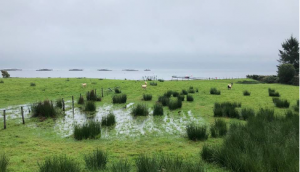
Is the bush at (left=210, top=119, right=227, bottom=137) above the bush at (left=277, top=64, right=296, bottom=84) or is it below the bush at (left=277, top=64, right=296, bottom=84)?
below

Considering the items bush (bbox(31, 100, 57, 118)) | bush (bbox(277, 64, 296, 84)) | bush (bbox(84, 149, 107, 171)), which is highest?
bush (bbox(277, 64, 296, 84))

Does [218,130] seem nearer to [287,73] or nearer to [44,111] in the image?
[44,111]

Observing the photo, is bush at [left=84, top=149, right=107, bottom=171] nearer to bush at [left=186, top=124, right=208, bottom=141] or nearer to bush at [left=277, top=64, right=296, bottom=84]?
bush at [left=186, top=124, right=208, bottom=141]

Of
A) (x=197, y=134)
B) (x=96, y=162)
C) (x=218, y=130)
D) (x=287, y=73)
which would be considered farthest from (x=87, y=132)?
(x=287, y=73)

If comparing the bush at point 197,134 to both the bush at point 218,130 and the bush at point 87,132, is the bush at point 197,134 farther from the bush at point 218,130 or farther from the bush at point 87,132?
the bush at point 87,132

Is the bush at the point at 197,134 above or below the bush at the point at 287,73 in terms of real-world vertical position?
below

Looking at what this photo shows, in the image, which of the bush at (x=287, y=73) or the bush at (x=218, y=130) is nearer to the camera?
the bush at (x=218, y=130)

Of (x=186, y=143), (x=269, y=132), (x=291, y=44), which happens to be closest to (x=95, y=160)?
(x=186, y=143)

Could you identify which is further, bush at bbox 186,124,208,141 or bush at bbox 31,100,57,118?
bush at bbox 31,100,57,118

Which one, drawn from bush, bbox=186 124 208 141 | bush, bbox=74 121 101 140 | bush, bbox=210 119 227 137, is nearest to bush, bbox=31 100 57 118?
bush, bbox=74 121 101 140

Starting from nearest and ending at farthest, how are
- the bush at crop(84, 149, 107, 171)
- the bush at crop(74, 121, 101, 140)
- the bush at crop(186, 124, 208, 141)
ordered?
1. the bush at crop(84, 149, 107, 171)
2. the bush at crop(186, 124, 208, 141)
3. the bush at crop(74, 121, 101, 140)

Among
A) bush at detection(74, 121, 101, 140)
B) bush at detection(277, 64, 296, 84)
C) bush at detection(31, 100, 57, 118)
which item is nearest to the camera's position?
bush at detection(74, 121, 101, 140)

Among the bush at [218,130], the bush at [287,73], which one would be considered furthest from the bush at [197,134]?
the bush at [287,73]

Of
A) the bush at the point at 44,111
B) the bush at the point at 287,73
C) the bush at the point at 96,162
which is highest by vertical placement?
the bush at the point at 287,73
